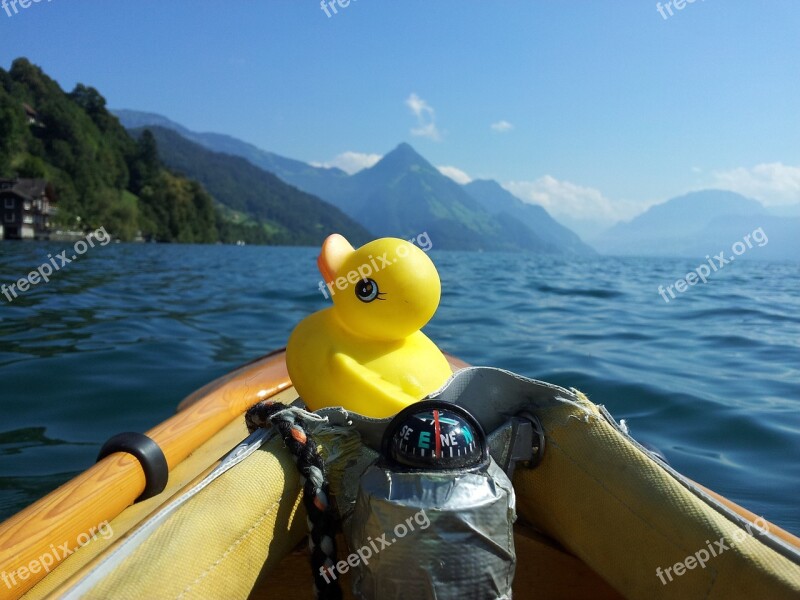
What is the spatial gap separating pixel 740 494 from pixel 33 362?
5.99 metres

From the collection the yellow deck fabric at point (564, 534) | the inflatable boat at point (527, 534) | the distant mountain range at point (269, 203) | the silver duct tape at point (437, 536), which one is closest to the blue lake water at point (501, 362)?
the inflatable boat at point (527, 534)

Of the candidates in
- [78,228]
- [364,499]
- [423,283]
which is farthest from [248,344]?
[78,228]

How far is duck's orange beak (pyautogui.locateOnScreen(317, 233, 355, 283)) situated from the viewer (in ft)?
7.06

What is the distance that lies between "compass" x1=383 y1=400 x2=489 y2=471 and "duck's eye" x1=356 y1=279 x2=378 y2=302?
0.55 meters

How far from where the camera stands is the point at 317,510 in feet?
5.39

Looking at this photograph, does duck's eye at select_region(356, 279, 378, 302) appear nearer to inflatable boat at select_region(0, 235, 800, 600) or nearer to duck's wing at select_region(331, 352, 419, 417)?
inflatable boat at select_region(0, 235, 800, 600)

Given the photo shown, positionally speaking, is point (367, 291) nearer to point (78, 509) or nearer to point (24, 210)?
point (78, 509)

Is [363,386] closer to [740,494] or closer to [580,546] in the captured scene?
[580,546]

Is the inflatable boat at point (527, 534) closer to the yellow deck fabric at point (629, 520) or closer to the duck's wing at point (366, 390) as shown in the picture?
the yellow deck fabric at point (629, 520)

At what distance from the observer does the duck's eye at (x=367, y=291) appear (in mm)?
2018

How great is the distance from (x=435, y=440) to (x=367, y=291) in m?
0.70

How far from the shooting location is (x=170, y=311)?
10336 millimetres

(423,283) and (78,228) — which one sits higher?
(78,228)

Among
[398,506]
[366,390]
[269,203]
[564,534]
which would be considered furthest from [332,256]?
[269,203]
